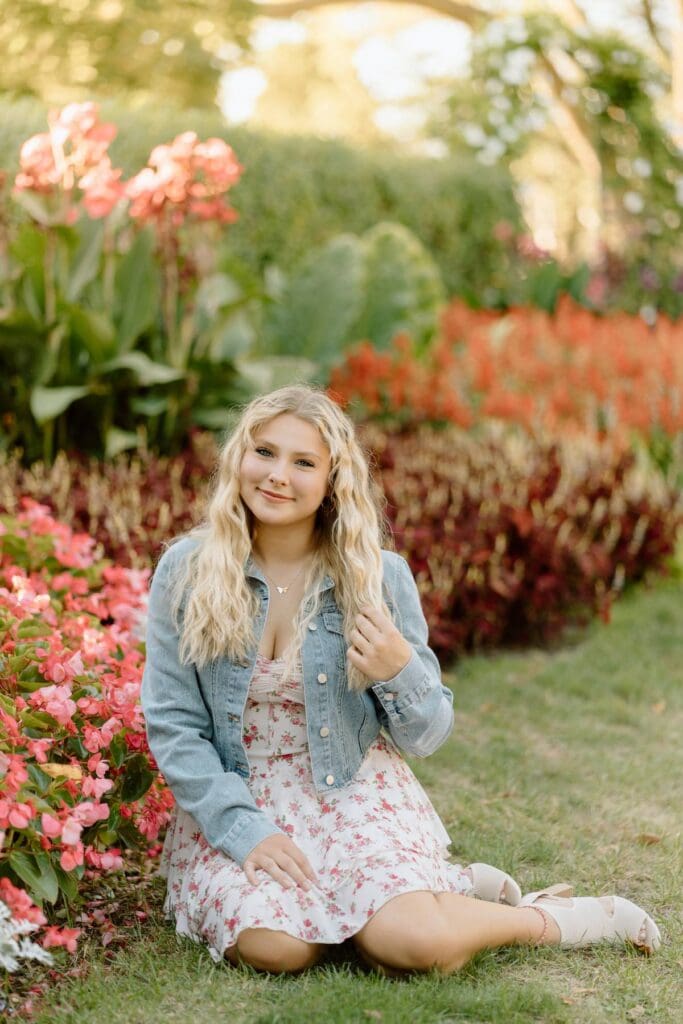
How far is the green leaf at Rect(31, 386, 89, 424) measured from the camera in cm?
501

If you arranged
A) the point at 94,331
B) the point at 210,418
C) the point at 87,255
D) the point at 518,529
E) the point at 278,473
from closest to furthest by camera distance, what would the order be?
1. the point at 278,473
2. the point at 518,529
3. the point at 94,331
4. the point at 87,255
5. the point at 210,418

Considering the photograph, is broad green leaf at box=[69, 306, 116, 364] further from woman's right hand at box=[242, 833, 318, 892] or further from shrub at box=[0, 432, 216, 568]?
woman's right hand at box=[242, 833, 318, 892]

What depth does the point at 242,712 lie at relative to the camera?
2.62 meters

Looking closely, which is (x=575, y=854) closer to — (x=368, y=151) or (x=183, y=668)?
(x=183, y=668)

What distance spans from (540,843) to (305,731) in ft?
3.08

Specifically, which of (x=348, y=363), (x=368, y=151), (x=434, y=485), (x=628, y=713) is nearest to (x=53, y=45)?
(x=368, y=151)

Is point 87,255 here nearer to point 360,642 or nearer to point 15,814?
point 360,642

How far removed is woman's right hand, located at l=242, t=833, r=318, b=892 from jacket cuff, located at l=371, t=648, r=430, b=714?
0.36 metres

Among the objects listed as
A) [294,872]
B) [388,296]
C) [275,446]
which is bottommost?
[388,296]

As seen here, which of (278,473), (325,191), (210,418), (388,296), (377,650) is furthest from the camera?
(325,191)

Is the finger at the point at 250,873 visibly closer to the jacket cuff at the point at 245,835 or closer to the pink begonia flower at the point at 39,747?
the jacket cuff at the point at 245,835

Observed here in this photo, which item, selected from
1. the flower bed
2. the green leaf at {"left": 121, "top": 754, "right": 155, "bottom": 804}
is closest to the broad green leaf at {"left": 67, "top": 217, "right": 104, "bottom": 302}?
the flower bed

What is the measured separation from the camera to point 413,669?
2.57 meters

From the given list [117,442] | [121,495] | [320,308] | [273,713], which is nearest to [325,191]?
[320,308]
